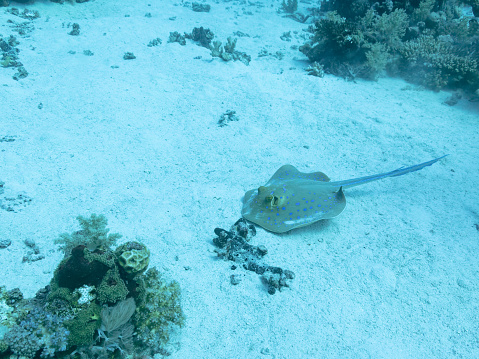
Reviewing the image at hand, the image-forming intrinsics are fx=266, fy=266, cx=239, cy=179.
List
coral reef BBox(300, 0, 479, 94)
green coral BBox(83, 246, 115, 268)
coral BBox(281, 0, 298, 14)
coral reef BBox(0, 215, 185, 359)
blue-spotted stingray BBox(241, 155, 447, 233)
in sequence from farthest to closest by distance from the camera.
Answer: coral BBox(281, 0, 298, 14) → coral reef BBox(300, 0, 479, 94) → blue-spotted stingray BBox(241, 155, 447, 233) → green coral BBox(83, 246, 115, 268) → coral reef BBox(0, 215, 185, 359)

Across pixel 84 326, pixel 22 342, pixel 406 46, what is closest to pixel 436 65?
pixel 406 46

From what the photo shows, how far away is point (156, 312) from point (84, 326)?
74 cm

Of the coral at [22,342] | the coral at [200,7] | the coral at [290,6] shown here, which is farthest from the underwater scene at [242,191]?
the coral at [290,6]

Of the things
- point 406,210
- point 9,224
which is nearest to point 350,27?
point 406,210

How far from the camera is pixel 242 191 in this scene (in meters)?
5.35

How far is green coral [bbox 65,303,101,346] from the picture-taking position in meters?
2.51

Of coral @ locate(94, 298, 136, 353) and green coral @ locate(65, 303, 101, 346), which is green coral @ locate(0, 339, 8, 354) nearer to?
green coral @ locate(65, 303, 101, 346)

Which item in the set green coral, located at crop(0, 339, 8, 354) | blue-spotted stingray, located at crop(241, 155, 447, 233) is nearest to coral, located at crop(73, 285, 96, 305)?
green coral, located at crop(0, 339, 8, 354)

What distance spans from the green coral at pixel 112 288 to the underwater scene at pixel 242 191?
0.02 m

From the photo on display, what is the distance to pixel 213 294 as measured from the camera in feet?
11.9

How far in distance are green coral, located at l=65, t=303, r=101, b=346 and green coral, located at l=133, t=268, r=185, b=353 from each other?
1.47 ft

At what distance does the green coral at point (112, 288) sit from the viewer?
2.74 meters

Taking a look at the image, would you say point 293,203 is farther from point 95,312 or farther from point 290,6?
point 290,6

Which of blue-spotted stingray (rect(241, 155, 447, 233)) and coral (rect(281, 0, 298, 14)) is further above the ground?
coral (rect(281, 0, 298, 14))
